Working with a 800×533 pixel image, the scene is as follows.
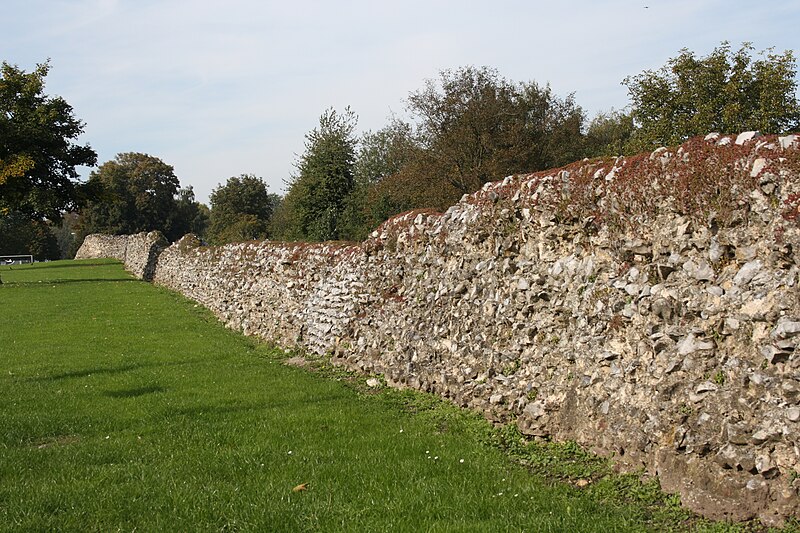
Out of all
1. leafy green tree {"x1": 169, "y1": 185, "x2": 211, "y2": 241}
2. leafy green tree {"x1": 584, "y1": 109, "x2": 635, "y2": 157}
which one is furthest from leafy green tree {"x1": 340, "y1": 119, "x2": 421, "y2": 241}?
leafy green tree {"x1": 169, "y1": 185, "x2": 211, "y2": 241}

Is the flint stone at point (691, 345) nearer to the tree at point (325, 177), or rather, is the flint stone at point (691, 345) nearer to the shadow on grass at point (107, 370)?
the shadow on grass at point (107, 370)

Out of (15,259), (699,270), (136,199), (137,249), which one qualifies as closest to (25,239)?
(15,259)

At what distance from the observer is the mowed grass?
5.27 metres

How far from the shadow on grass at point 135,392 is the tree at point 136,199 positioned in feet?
242

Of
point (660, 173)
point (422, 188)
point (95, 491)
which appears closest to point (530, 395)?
point (660, 173)

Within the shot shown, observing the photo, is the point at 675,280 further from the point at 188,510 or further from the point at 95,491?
the point at 95,491

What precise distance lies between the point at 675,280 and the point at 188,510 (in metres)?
4.61

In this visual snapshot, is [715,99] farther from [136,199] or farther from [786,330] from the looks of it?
[136,199]

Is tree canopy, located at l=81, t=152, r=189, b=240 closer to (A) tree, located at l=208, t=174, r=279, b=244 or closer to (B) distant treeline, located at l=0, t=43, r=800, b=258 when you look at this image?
(A) tree, located at l=208, t=174, r=279, b=244

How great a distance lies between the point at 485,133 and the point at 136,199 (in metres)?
58.2

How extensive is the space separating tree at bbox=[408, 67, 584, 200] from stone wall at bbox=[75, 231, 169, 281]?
1637cm

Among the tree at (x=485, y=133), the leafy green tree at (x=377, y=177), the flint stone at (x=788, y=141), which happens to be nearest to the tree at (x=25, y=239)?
the leafy green tree at (x=377, y=177)

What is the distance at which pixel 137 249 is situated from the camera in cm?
4556

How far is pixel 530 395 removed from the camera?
24.4ft
